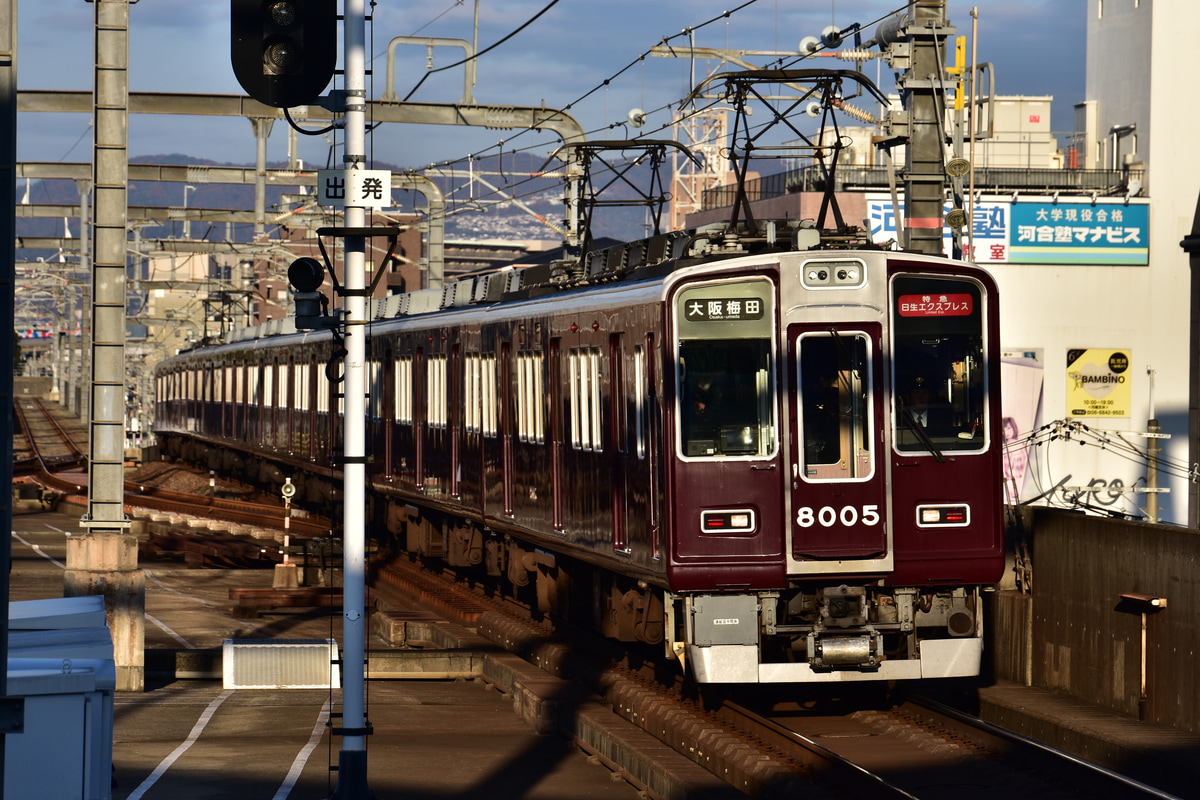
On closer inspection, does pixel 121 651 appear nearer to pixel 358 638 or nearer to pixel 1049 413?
pixel 358 638

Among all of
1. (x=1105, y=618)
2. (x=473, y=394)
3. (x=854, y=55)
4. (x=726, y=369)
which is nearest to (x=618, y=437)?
(x=726, y=369)

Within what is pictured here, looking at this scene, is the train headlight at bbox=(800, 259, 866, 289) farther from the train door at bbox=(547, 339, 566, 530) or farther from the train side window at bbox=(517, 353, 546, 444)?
the train side window at bbox=(517, 353, 546, 444)

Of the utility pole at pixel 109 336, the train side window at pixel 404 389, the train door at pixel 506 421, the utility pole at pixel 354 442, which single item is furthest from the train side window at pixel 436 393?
the utility pole at pixel 354 442

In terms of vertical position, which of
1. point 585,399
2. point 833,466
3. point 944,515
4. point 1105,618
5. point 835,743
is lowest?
point 835,743

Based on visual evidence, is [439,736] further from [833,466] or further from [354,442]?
[354,442]

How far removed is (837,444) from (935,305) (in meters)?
1.12

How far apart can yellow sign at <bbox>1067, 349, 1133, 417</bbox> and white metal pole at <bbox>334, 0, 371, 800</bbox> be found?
30612mm

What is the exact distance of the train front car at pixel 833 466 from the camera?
11.0 meters

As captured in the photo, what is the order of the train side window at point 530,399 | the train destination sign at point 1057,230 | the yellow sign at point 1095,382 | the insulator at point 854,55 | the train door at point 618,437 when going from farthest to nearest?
1. the yellow sign at point 1095,382
2. the train destination sign at point 1057,230
3. the insulator at point 854,55
4. the train side window at point 530,399
5. the train door at point 618,437

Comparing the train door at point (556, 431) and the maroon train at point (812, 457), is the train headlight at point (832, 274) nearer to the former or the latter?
the maroon train at point (812, 457)

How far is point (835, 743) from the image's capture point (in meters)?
10.9

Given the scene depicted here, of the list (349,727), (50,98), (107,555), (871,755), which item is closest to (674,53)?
(50,98)

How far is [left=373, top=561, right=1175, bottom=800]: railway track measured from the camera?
934 centimetres

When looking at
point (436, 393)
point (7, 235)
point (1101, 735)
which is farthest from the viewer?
point (436, 393)
